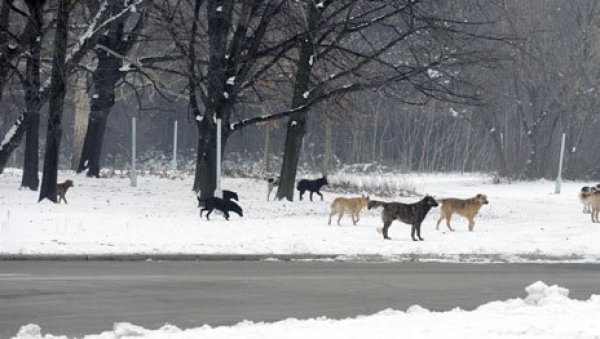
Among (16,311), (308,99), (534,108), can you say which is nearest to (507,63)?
(534,108)

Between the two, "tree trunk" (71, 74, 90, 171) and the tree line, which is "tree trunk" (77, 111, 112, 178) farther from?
"tree trunk" (71, 74, 90, 171)

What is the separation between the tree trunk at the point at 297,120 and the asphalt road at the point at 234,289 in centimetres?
1395

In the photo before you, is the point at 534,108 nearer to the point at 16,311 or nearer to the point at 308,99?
the point at 308,99

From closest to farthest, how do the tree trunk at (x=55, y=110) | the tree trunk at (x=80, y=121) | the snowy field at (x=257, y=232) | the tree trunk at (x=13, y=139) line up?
the snowy field at (x=257, y=232), the tree trunk at (x=55, y=110), the tree trunk at (x=13, y=139), the tree trunk at (x=80, y=121)

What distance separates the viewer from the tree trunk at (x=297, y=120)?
1222 inches

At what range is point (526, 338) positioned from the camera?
8.97m

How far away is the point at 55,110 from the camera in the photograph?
26.4 m

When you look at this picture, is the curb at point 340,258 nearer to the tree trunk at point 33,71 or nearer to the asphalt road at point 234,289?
the asphalt road at point 234,289

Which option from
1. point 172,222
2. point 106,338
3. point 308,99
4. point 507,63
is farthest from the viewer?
point 507,63

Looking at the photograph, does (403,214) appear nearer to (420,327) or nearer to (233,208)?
(233,208)

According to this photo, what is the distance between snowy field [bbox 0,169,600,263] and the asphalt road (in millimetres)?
1468

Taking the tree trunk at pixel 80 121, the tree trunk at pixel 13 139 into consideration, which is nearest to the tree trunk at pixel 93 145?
the tree trunk at pixel 80 121

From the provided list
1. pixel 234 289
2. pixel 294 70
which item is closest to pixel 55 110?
pixel 294 70

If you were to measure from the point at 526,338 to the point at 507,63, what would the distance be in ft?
157
